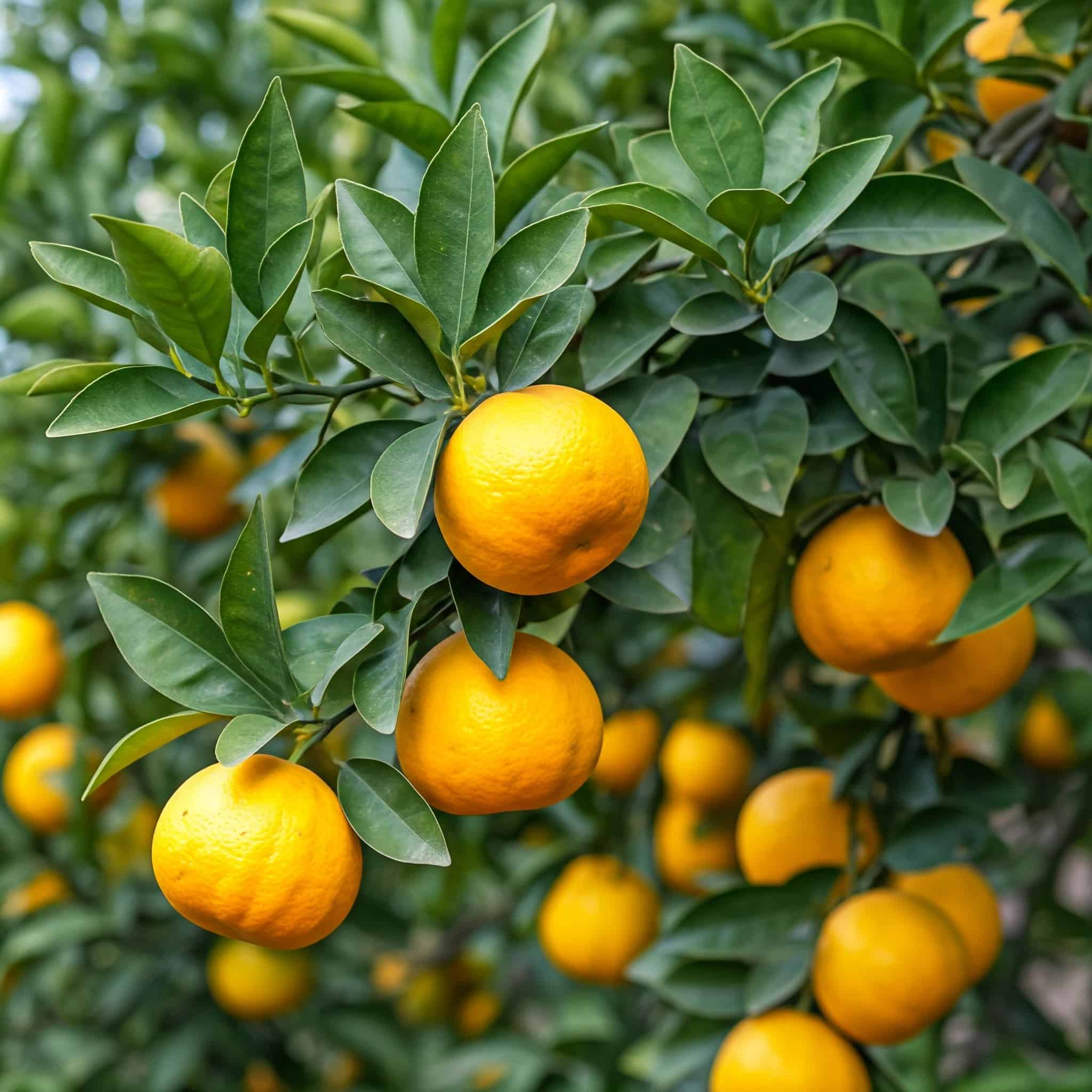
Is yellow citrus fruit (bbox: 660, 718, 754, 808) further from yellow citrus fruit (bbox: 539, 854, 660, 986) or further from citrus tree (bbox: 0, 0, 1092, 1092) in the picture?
yellow citrus fruit (bbox: 539, 854, 660, 986)

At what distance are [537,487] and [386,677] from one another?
0.60ft

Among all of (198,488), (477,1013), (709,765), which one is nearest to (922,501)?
(709,765)

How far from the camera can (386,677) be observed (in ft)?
2.62

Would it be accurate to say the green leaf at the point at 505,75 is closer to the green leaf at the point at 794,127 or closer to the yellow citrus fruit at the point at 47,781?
the green leaf at the point at 794,127

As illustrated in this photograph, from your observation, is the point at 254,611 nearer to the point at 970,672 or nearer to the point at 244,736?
the point at 244,736

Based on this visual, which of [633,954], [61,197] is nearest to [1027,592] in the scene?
[633,954]

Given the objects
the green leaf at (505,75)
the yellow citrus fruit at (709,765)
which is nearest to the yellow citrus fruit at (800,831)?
the yellow citrus fruit at (709,765)

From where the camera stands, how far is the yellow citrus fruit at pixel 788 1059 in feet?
3.72

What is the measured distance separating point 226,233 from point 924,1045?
1.66 meters

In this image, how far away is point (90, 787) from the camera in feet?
2.41

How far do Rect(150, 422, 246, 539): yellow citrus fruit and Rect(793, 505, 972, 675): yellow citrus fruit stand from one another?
3.92 feet

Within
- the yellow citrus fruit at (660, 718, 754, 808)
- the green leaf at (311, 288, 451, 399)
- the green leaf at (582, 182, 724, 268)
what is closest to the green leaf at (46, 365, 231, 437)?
the green leaf at (311, 288, 451, 399)

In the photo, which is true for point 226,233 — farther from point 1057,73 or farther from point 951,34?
point 1057,73

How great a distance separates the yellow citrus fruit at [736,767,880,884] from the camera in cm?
136
